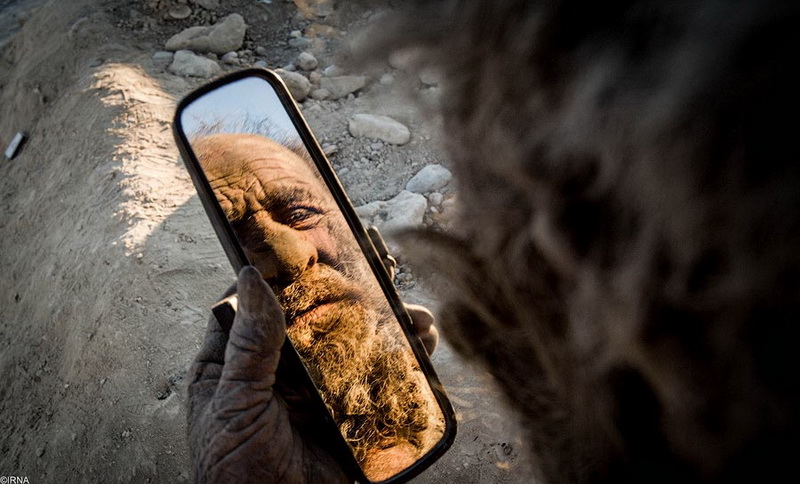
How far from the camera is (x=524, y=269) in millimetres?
783

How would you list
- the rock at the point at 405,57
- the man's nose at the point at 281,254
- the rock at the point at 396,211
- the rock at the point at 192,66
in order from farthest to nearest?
the rock at the point at 192,66
the rock at the point at 396,211
the man's nose at the point at 281,254
the rock at the point at 405,57

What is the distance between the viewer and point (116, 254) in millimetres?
2959

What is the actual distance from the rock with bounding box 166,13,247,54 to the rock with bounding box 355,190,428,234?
2.60m

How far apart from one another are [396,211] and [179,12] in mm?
3753

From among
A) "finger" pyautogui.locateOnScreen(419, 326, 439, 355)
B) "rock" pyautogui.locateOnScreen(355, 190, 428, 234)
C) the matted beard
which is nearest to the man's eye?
the matted beard

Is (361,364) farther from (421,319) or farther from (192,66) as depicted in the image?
(192,66)

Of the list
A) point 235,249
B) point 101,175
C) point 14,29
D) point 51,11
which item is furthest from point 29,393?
point 14,29

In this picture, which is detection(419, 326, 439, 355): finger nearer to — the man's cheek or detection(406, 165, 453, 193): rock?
the man's cheek

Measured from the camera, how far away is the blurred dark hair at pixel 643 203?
1.51ft

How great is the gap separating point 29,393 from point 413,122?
3243 millimetres

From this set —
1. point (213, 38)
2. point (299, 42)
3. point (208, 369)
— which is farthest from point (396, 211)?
point (213, 38)

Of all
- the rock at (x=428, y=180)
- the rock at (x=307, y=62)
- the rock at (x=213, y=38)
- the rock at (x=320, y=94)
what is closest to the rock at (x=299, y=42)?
the rock at (x=307, y=62)

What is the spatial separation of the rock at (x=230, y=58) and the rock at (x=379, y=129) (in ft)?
5.02

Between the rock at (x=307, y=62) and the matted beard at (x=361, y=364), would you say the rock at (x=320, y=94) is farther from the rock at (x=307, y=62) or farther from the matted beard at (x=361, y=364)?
the matted beard at (x=361, y=364)
